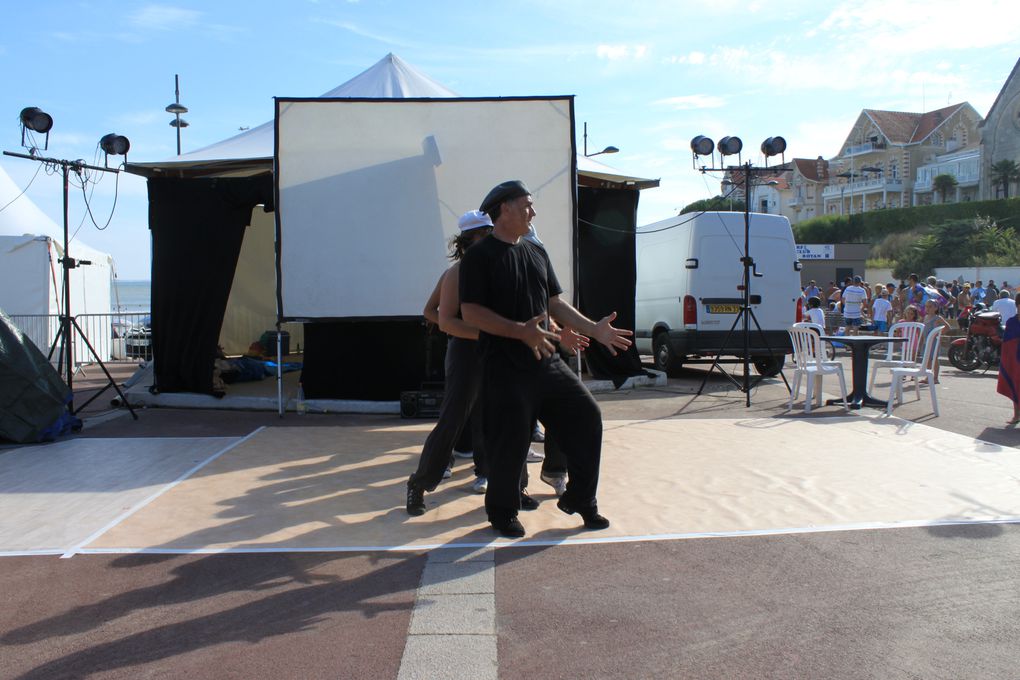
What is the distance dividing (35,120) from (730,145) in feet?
25.6

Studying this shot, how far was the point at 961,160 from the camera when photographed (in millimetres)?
61406

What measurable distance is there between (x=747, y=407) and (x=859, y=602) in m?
6.16

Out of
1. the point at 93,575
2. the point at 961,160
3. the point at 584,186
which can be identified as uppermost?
the point at 961,160

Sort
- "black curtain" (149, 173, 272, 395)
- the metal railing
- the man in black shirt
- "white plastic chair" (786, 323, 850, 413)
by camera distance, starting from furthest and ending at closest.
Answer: the metal railing, "black curtain" (149, 173, 272, 395), "white plastic chair" (786, 323, 850, 413), the man in black shirt

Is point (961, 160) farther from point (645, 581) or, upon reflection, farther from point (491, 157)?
point (645, 581)

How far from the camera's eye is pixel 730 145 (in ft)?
32.8

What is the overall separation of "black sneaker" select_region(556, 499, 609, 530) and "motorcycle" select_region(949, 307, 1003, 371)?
38.3 ft

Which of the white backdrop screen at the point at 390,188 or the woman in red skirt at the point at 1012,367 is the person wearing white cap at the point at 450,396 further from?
the woman in red skirt at the point at 1012,367

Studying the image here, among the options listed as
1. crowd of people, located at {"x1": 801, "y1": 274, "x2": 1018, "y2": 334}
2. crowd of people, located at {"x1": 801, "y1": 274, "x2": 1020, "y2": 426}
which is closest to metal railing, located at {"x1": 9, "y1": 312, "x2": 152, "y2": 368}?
crowd of people, located at {"x1": 801, "y1": 274, "x2": 1020, "y2": 426}

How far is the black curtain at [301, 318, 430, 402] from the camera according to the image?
955 cm

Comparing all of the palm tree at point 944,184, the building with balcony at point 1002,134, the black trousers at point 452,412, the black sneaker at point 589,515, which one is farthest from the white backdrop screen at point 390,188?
the palm tree at point 944,184

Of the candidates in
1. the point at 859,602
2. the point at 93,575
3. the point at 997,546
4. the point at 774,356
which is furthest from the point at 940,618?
the point at 774,356

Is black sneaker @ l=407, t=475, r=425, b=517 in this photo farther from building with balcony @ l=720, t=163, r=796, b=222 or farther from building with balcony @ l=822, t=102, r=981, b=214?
building with balcony @ l=822, t=102, r=981, b=214

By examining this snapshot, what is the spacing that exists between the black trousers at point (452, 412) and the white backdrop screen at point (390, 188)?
12.0ft
